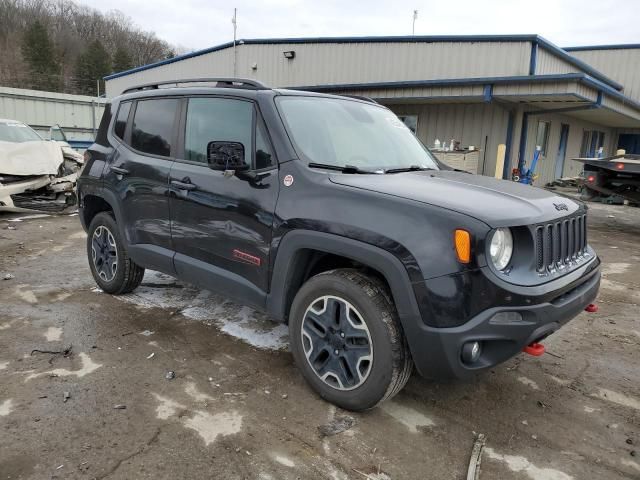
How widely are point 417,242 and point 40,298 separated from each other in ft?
13.2

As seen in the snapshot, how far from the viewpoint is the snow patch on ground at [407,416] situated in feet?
9.43

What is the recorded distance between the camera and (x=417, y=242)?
8.15 feet

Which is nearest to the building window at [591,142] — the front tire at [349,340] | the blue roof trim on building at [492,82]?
the blue roof trim on building at [492,82]

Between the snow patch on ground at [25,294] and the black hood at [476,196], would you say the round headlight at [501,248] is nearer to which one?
the black hood at [476,196]

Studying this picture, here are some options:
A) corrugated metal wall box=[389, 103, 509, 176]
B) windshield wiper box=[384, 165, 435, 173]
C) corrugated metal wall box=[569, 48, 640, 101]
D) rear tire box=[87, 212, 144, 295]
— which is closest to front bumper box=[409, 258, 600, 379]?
windshield wiper box=[384, 165, 435, 173]

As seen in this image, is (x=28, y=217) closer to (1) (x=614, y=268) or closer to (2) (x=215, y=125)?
(2) (x=215, y=125)

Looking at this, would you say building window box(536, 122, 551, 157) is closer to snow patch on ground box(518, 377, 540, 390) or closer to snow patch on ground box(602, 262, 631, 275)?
snow patch on ground box(602, 262, 631, 275)

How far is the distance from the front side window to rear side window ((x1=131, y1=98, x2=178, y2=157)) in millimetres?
234

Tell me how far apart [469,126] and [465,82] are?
2085 millimetres

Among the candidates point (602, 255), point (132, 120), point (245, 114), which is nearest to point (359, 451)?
point (245, 114)

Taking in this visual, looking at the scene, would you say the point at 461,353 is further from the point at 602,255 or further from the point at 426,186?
the point at 602,255

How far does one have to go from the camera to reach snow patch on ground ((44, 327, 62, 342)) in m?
3.87

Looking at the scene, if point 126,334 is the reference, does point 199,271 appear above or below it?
above

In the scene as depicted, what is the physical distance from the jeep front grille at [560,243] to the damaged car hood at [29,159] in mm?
9454
